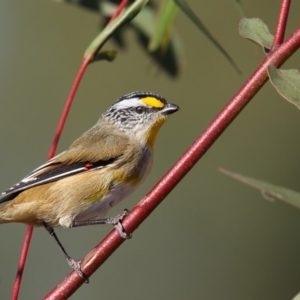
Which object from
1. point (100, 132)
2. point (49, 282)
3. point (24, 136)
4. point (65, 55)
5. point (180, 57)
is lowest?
point (49, 282)

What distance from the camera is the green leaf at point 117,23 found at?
2377mm

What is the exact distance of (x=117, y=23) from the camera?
240 centimetres

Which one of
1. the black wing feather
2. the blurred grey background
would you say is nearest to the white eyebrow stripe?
the black wing feather

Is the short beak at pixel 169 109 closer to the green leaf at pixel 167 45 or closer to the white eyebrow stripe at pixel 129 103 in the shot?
the white eyebrow stripe at pixel 129 103

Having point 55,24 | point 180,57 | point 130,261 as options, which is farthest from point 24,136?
point 180,57

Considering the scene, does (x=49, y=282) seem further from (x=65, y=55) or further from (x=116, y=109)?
(x=116, y=109)

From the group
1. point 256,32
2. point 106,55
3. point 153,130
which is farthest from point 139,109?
point 256,32

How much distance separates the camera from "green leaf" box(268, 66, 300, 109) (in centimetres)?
192

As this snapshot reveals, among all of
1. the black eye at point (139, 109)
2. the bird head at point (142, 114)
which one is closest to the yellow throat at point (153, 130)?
the bird head at point (142, 114)

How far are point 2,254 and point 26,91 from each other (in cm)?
167

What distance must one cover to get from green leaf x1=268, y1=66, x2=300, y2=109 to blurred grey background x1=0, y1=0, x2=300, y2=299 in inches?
153

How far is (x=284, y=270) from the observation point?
20.4 feet

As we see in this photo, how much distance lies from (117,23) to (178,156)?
13.7 ft

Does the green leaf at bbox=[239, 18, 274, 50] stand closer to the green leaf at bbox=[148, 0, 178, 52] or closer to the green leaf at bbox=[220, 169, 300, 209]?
the green leaf at bbox=[220, 169, 300, 209]
